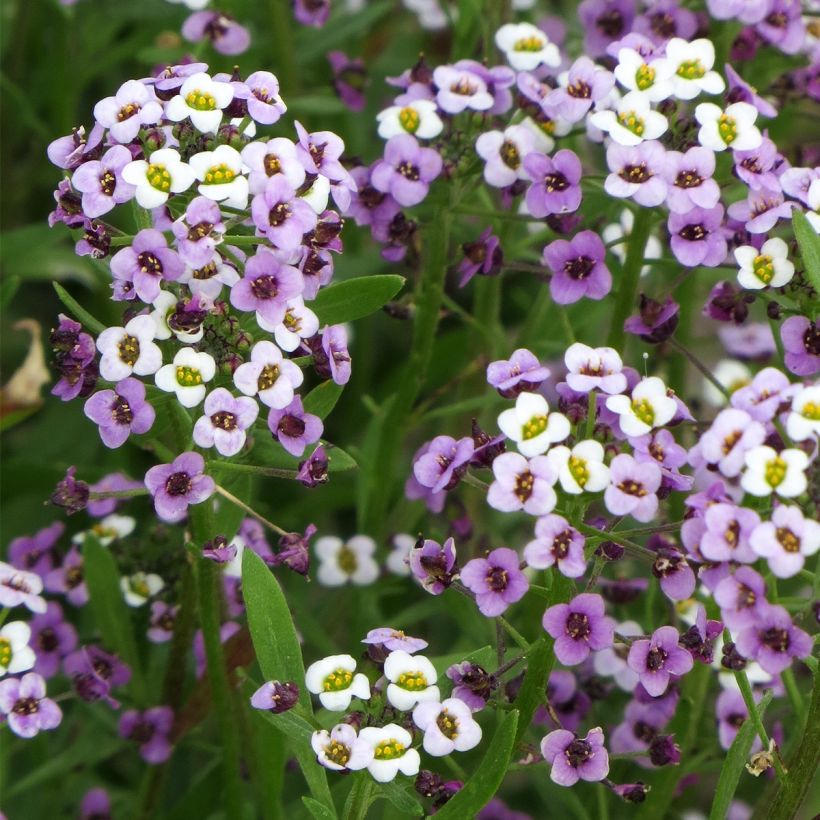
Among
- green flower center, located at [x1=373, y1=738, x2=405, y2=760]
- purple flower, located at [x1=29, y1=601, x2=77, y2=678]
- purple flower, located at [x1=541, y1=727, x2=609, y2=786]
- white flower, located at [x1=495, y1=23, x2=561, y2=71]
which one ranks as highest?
white flower, located at [x1=495, y1=23, x2=561, y2=71]

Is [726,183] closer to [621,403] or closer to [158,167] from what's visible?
[621,403]

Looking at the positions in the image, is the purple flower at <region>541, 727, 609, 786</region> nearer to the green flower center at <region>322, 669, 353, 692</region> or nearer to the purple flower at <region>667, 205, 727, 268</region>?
the green flower center at <region>322, 669, 353, 692</region>

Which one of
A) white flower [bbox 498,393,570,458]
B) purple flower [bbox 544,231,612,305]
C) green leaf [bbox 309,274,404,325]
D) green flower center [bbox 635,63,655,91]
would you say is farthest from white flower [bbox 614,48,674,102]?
white flower [bbox 498,393,570,458]

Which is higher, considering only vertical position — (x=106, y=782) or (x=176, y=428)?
(x=176, y=428)

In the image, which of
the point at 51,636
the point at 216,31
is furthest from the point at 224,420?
the point at 216,31

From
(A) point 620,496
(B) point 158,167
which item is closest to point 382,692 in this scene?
(A) point 620,496

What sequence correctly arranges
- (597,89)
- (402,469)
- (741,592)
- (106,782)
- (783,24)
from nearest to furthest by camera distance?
(741,592) → (597,89) → (783,24) → (106,782) → (402,469)
